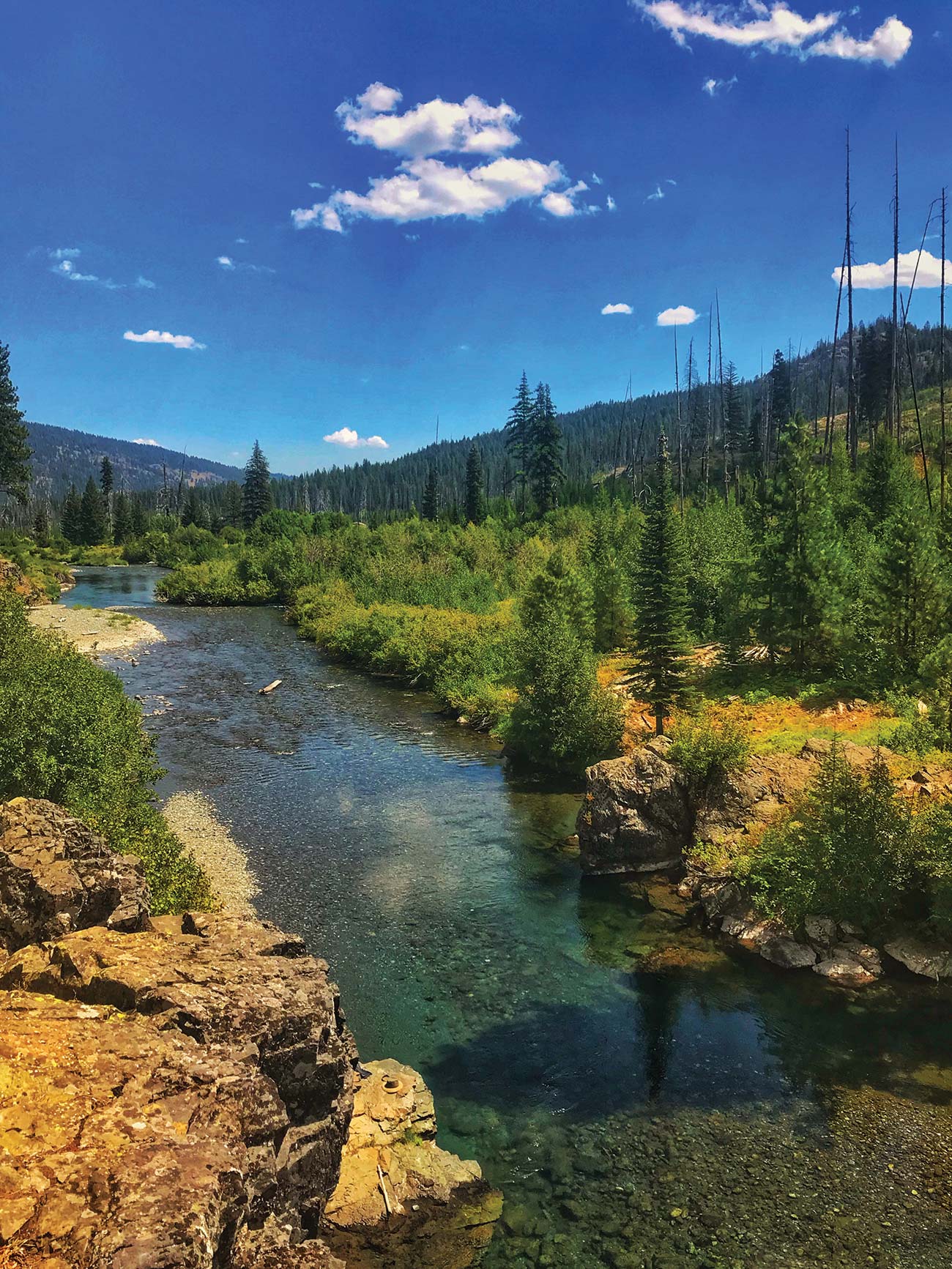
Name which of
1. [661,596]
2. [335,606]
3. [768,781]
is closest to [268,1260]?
[768,781]

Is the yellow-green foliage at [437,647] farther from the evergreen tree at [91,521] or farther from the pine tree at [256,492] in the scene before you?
the evergreen tree at [91,521]

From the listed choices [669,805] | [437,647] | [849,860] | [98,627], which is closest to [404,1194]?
[849,860]

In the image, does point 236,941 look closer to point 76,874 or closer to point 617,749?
point 76,874

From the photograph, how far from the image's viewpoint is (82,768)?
61.0ft

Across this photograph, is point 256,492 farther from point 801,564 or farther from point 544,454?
point 801,564

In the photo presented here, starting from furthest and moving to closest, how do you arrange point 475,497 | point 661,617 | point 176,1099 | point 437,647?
point 475,497 → point 437,647 → point 661,617 → point 176,1099

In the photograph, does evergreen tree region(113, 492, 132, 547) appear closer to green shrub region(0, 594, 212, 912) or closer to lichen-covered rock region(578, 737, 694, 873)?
green shrub region(0, 594, 212, 912)

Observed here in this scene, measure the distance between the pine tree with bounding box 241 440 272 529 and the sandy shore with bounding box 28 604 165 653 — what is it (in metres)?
76.1

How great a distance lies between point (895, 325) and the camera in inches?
2254

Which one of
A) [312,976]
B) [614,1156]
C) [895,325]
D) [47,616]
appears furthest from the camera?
[47,616]

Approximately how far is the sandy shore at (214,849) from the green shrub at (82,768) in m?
1.90

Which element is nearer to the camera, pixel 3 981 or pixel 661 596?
pixel 3 981

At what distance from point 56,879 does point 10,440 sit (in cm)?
8587

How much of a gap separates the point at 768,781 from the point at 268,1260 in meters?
20.4
